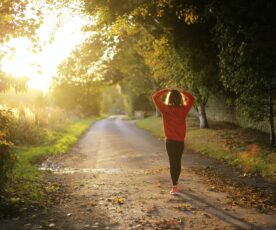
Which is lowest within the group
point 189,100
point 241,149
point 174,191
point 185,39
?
point 174,191

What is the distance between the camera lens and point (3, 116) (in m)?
9.19

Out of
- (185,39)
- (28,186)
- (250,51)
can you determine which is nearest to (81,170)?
(28,186)

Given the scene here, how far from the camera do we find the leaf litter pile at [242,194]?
7.97 m

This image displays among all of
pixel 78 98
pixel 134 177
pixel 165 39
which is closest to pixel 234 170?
pixel 134 177

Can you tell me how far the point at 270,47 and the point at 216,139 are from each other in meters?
6.22

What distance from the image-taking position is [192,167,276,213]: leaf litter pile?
7.97 m

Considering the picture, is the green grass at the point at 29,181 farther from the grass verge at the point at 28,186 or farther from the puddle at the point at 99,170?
the puddle at the point at 99,170

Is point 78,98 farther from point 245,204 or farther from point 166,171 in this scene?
point 245,204

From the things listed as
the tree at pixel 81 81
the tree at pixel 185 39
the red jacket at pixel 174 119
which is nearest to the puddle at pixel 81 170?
the red jacket at pixel 174 119

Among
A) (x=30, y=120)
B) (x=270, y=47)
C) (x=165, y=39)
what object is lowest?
(x=30, y=120)

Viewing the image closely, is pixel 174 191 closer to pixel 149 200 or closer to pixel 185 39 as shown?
pixel 149 200

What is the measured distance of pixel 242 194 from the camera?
29.4 ft

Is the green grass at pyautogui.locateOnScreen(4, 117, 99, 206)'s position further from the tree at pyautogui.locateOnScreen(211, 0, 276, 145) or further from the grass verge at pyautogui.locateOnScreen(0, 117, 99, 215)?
the tree at pyautogui.locateOnScreen(211, 0, 276, 145)

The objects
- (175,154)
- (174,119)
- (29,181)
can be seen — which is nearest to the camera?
(174,119)
